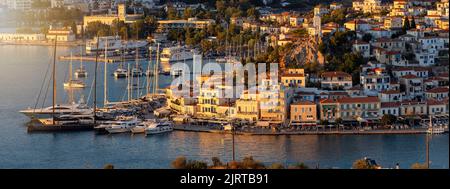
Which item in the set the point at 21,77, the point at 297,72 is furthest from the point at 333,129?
the point at 21,77

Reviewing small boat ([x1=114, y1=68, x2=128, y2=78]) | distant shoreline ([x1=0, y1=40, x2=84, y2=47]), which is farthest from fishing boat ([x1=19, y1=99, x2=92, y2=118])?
distant shoreline ([x1=0, y1=40, x2=84, y2=47])

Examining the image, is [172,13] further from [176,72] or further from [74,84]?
[74,84]

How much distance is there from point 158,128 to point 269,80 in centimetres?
100

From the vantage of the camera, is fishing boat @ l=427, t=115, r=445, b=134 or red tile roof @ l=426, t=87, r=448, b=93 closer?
fishing boat @ l=427, t=115, r=445, b=134

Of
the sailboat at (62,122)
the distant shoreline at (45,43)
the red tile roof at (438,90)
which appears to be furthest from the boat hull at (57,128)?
the distant shoreline at (45,43)

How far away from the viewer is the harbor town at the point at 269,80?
342 inches

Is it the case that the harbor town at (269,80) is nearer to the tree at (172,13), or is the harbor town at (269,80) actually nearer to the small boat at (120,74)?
the small boat at (120,74)

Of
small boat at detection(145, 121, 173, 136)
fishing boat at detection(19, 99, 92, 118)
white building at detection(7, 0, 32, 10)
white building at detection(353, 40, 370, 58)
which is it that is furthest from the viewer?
white building at detection(7, 0, 32, 10)

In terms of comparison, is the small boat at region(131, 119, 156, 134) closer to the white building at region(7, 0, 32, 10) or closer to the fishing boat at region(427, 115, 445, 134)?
the fishing boat at region(427, 115, 445, 134)

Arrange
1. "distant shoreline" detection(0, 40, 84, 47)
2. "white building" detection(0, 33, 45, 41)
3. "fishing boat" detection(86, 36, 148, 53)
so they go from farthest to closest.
Answer: "white building" detection(0, 33, 45, 41) < "distant shoreline" detection(0, 40, 84, 47) < "fishing boat" detection(86, 36, 148, 53)

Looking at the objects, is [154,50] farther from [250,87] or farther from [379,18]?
[250,87]

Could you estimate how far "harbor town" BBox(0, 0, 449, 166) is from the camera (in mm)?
8680

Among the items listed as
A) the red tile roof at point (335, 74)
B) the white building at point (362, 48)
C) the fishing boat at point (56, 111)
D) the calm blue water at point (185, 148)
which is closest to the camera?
the calm blue water at point (185, 148)

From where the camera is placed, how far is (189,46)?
15359mm
